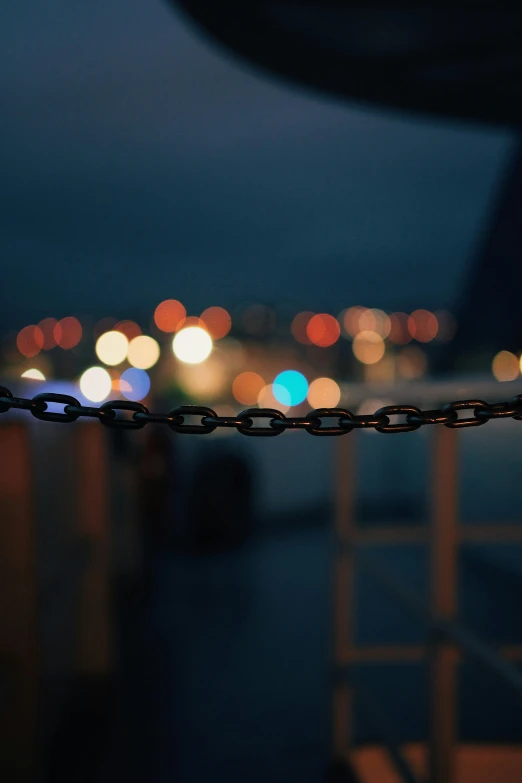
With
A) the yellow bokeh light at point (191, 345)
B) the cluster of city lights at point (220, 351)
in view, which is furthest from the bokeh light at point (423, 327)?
the yellow bokeh light at point (191, 345)

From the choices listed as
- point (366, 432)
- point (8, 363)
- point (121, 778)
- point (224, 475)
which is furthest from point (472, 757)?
point (8, 363)

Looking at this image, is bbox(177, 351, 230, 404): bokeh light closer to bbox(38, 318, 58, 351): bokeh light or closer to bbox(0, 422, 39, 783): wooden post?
bbox(38, 318, 58, 351): bokeh light

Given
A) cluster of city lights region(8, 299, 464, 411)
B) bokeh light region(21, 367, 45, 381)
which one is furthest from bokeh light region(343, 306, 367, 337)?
bokeh light region(21, 367, 45, 381)

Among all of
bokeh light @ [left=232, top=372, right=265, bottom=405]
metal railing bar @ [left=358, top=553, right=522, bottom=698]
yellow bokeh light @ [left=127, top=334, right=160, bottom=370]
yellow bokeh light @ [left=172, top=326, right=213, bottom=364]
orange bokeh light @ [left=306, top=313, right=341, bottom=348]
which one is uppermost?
orange bokeh light @ [left=306, top=313, right=341, bottom=348]

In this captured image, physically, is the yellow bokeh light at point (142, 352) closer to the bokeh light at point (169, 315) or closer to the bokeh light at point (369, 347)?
the bokeh light at point (169, 315)

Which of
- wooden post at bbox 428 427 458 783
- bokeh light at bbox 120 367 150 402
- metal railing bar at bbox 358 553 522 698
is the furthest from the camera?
bokeh light at bbox 120 367 150 402
